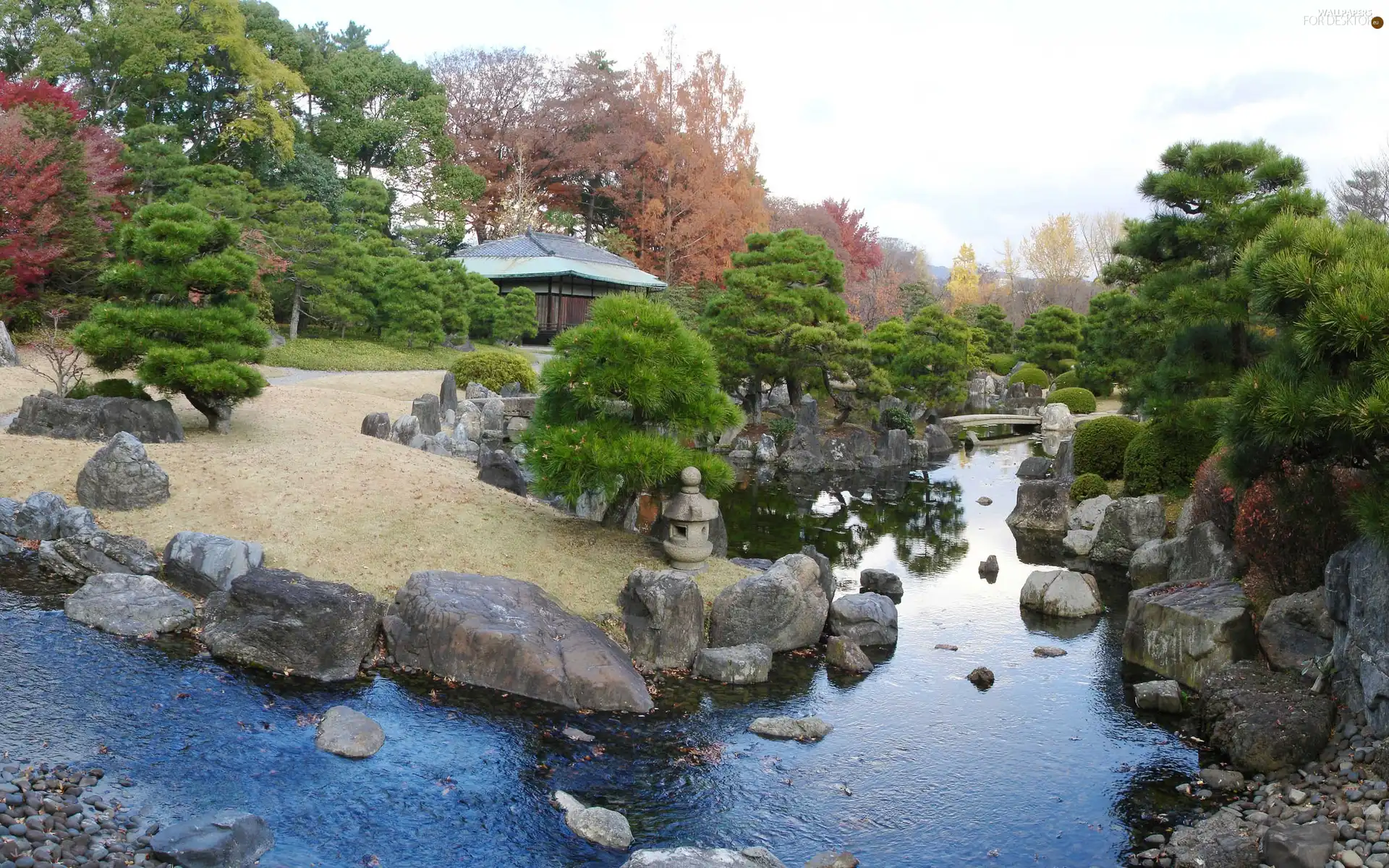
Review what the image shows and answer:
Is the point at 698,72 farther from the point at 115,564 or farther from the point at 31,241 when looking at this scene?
the point at 115,564

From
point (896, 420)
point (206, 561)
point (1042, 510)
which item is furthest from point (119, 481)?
point (896, 420)

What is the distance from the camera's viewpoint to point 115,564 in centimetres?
879

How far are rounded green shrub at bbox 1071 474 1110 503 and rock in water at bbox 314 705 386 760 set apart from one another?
42.1ft

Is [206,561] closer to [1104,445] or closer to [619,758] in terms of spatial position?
[619,758]

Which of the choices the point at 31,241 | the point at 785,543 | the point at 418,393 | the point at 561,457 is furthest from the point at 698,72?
the point at 561,457

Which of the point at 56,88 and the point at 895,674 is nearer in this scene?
the point at 895,674

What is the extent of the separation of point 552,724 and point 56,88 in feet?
72.1

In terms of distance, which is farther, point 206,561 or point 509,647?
point 206,561

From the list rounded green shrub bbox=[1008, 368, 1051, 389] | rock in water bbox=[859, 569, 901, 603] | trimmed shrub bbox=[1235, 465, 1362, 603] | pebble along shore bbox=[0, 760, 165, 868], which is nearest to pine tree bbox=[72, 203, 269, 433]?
pebble along shore bbox=[0, 760, 165, 868]

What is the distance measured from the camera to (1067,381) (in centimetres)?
3525

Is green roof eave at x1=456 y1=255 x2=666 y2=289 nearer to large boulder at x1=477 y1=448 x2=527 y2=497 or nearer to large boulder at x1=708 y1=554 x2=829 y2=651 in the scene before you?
large boulder at x1=477 y1=448 x2=527 y2=497

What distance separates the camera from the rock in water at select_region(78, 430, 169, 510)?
9766 mm

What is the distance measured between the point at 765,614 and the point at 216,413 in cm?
822

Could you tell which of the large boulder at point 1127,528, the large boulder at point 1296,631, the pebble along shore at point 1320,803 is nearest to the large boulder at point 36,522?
the pebble along shore at point 1320,803
